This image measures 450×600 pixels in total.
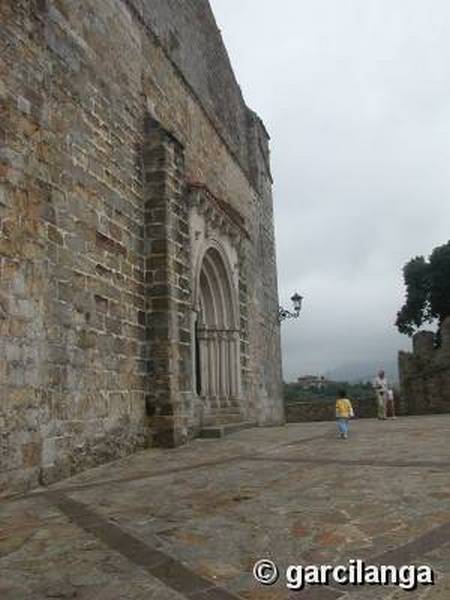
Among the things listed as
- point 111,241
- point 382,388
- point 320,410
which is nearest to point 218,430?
point 111,241

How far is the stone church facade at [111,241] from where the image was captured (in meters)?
5.87

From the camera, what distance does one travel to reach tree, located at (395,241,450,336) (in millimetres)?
35062

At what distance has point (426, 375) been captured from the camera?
22484 mm

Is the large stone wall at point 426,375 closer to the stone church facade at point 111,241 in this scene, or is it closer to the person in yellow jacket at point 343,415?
the stone church facade at point 111,241

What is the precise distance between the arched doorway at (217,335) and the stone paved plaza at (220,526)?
15.9 feet

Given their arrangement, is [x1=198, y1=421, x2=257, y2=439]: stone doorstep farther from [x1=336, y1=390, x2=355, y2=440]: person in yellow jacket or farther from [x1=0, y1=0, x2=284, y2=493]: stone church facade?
[x1=336, y1=390, x2=355, y2=440]: person in yellow jacket

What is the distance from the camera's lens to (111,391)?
7.46m

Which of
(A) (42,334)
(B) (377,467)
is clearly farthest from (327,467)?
(A) (42,334)

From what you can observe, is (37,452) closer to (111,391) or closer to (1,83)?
(111,391)

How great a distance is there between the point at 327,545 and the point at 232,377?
28.3ft

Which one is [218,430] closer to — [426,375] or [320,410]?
[426,375]

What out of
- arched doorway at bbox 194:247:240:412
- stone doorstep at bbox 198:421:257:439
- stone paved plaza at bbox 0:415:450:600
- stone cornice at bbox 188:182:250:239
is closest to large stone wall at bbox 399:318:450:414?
stone cornice at bbox 188:182:250:239

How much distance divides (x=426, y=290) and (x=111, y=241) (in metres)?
31.0

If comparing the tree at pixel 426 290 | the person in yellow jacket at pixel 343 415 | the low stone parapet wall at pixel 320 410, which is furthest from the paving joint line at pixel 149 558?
the tree at pixel 426 290
